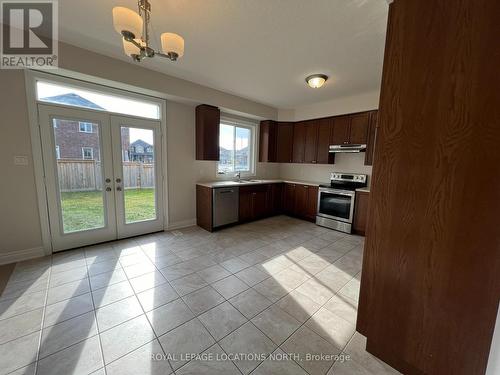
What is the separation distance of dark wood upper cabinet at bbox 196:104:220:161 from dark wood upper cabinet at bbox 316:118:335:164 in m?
2.42

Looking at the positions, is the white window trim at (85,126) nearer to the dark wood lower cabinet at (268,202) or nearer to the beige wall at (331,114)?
the dark wood lower cabinet at (268,202)

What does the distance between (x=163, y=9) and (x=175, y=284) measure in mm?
2807

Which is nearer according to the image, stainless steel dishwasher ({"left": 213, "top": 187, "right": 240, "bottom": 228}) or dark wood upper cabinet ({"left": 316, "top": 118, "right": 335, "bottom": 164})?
stainless steel dishwasher ({"left": 213, "top": 187, "right": 240, "bottom": 228})

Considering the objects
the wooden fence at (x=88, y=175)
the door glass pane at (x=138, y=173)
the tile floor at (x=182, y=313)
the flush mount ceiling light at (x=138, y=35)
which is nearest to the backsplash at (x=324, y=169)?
the tile floor at (x=182, y=313)

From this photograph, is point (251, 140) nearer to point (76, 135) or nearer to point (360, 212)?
point (360, 212)

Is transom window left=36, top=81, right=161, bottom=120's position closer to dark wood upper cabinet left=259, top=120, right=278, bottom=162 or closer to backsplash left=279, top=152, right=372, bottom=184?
dark wood upper cabinet left=259, top=120, right=278, bottom=162

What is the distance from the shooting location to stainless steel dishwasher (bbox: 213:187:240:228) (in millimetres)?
4004

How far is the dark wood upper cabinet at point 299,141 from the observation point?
5203 mm

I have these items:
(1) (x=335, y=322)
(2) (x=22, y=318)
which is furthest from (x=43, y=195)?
(1) (x=335, y=322)

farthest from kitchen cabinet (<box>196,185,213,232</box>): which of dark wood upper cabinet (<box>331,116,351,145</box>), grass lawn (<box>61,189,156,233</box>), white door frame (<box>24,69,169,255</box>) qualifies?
dark wood upper cabinet (<box>331,116,351,145</box>)

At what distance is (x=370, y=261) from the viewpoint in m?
1.50

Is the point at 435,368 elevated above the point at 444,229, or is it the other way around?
the point at 444,229

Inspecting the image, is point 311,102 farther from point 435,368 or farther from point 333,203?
point 435,368

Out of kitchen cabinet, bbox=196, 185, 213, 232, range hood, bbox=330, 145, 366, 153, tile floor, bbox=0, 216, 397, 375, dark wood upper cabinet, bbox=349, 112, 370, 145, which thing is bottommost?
tile floor, bbox=0, 216, 397, 375
